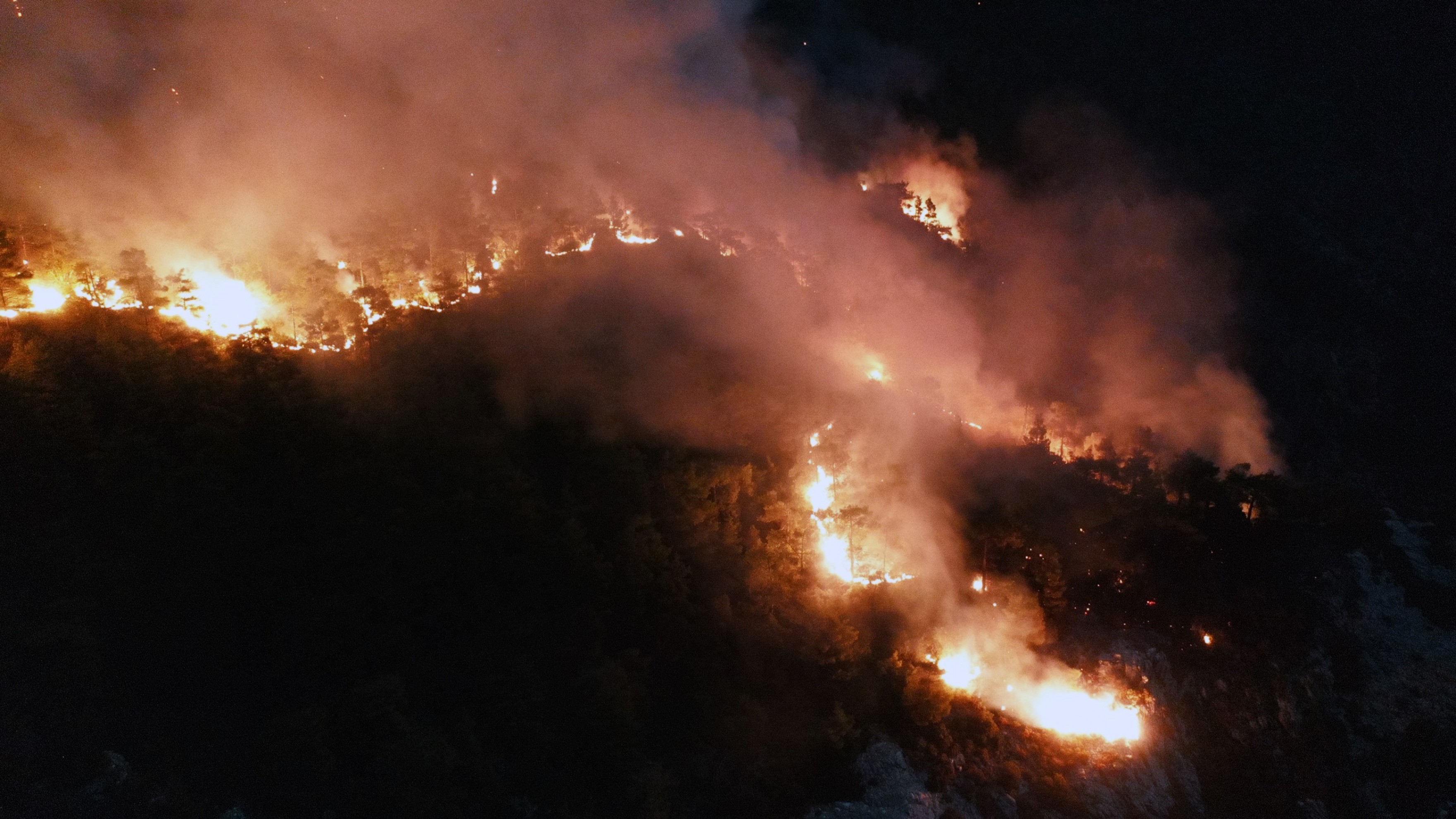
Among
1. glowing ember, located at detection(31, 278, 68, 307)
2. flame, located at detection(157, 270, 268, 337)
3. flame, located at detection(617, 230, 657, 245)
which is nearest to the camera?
glowing ember, located at detection(31, 278, 68, 307)

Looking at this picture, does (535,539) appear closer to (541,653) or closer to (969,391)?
(541,653)

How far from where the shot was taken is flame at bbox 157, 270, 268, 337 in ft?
61.2

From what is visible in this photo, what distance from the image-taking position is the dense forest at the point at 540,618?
43.0 ft

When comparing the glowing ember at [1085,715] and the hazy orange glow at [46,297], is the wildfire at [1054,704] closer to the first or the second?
the glowing ember at [1085,715]

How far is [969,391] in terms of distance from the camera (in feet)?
87.5

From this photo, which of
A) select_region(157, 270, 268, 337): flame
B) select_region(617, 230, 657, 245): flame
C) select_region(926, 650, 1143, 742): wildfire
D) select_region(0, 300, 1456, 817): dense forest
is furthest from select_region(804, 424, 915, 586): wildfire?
select_region(157, 270, 268, 337): flame

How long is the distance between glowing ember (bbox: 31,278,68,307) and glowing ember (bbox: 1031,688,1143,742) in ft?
77.7

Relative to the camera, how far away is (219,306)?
1962cm

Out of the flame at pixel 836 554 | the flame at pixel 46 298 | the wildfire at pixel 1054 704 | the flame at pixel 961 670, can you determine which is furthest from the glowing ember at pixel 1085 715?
the flame at pixel 46 298

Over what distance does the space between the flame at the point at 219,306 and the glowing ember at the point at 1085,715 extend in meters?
21.1

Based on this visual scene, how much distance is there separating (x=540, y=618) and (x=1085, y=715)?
42.5 ft

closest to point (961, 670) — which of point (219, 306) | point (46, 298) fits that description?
point (219, 306)

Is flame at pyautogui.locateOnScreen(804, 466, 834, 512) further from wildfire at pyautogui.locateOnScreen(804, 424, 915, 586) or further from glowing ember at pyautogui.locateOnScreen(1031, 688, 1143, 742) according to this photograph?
glowing ember at pyautogui.locateOnScreen(1031, 688, 1143, 742)

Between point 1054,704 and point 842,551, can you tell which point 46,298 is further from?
point 1054,704
